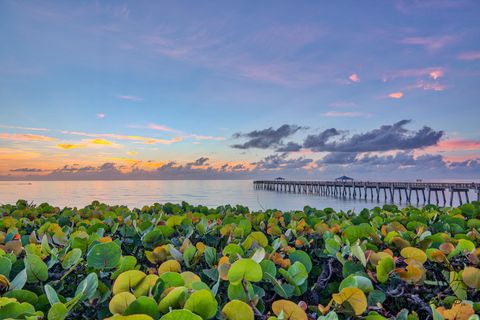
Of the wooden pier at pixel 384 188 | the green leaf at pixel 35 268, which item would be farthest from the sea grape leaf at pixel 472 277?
the wooden pier at pixel 384 188

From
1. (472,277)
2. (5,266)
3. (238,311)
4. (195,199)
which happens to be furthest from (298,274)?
(195,199)

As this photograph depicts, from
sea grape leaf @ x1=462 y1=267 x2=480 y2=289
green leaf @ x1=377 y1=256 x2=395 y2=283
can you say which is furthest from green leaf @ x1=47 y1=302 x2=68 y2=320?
sea grape leaf @ x1=462 y1=267 x2=480 y2=289

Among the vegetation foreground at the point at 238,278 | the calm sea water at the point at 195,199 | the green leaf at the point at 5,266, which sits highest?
the green leaf at the point at 5,266

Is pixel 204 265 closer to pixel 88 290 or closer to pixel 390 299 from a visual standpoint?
pixel 88 290

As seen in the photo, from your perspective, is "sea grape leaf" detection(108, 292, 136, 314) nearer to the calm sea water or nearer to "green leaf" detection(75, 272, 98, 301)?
"green leaf" detection(75, 272, 98, 301)

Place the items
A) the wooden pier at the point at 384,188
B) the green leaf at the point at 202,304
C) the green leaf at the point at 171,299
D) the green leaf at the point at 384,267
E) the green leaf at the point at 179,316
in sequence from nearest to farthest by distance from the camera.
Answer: the green leaf at the point at 179,316 → the green leaf at the point at 202,304 → the green leaf at the point at 171,299 → the green leaf at the point at 384,267 → the wooden pier at the point at 384,188

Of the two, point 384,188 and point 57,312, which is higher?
point 57,312

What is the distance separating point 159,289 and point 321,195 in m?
78.3

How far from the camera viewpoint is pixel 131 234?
10.4 ft

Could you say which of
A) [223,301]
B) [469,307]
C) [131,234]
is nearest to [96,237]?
[131,234]

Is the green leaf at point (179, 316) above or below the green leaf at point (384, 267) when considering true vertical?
above

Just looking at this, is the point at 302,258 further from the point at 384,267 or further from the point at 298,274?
the point at 384,267

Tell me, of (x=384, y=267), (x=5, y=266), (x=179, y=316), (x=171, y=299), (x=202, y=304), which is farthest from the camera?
(x=384, y=267)

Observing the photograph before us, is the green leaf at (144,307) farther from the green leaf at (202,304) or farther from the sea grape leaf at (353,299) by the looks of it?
the sea grape leaf at (353,299)
